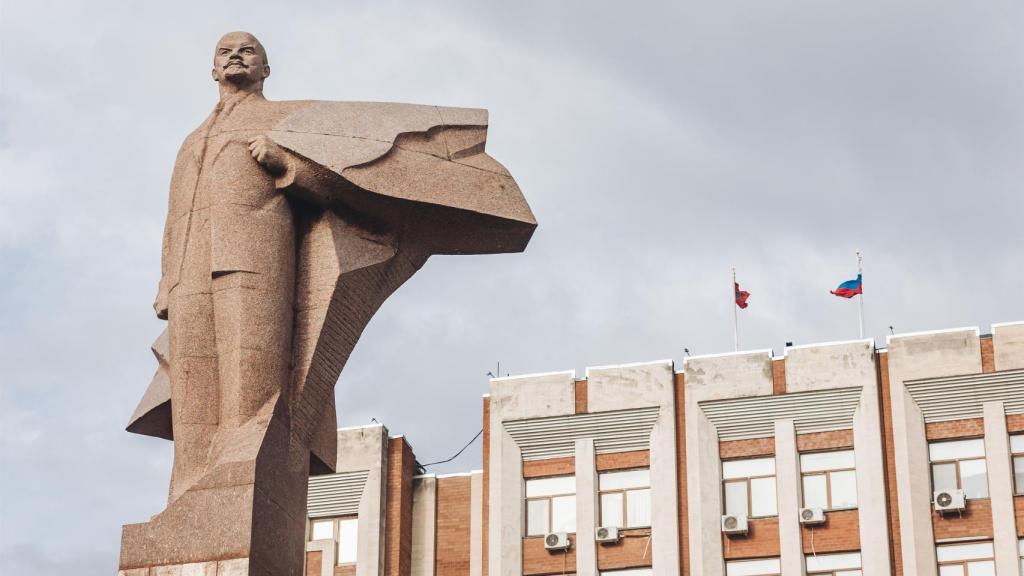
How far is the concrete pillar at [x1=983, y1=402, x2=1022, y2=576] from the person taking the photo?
39125 millimetres

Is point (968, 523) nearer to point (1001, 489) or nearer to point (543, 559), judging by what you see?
point (1001, 489)

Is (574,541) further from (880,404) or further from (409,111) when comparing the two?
(409,111)

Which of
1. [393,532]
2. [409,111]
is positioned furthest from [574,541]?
[409,111]

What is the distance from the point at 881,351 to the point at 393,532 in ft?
38.2

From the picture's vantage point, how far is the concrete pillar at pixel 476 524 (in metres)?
42.9

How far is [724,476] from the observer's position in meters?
42.0

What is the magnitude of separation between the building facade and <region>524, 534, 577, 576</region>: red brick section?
42 mm

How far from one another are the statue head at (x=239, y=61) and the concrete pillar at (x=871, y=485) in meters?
28.4

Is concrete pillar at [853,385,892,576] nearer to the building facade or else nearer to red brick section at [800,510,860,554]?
the building facade

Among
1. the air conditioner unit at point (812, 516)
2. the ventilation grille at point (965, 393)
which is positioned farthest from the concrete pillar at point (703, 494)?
the ventilation grille at point (965, 393)

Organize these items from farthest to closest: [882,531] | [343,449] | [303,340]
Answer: [343,449] < [882,531] < [303,340]

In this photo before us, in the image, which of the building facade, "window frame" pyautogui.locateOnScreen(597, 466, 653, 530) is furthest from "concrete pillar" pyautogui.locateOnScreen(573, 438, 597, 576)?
"window frame" pyautogui.locateOnScreen(597, 466, 653, 530)

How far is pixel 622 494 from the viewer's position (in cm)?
4241

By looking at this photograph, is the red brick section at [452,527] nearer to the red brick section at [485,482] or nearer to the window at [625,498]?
the red brick section at [485,482]
